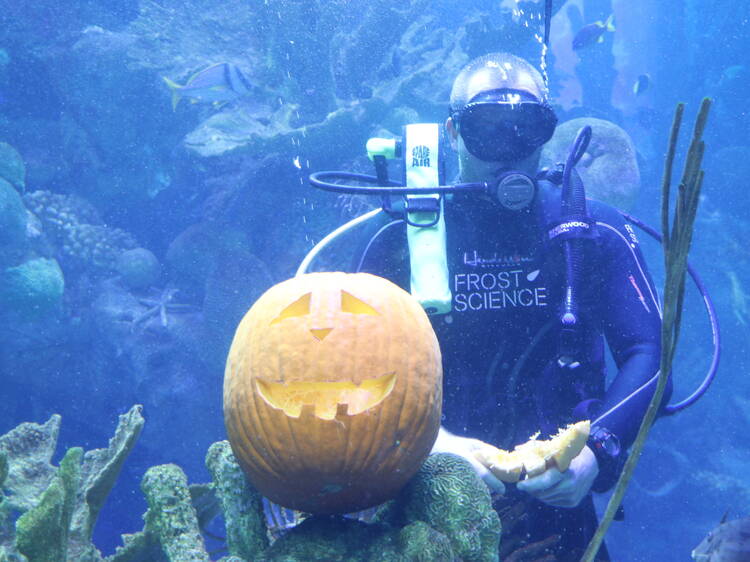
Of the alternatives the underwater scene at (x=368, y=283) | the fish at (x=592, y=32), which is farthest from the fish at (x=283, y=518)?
the fish at (x=592, y=32)

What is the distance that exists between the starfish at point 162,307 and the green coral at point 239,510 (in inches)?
314

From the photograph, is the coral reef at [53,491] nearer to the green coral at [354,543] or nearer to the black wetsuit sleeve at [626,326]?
the green coral at [354,543]

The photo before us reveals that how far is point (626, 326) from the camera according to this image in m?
2.59

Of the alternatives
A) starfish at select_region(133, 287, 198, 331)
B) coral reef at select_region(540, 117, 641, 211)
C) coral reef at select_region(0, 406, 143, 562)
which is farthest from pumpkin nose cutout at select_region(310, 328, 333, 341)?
coral reef at select_region(540, 117, 641, 211)

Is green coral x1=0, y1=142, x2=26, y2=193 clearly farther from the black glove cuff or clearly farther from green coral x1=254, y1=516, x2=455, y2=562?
the black glove cuff

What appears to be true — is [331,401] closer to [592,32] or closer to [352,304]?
[352,304]

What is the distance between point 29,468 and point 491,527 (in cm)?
177

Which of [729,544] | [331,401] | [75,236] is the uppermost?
Result: [331,401]

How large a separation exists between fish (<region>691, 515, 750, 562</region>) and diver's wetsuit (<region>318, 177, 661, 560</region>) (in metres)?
0.54

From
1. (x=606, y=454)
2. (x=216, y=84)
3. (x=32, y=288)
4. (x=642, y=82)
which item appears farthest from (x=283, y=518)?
(x=642, y=82)

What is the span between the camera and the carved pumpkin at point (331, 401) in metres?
1.26

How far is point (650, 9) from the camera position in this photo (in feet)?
67.8

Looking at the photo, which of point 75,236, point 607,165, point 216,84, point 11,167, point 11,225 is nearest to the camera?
point 216,84

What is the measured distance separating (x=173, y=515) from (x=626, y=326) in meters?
2.29
